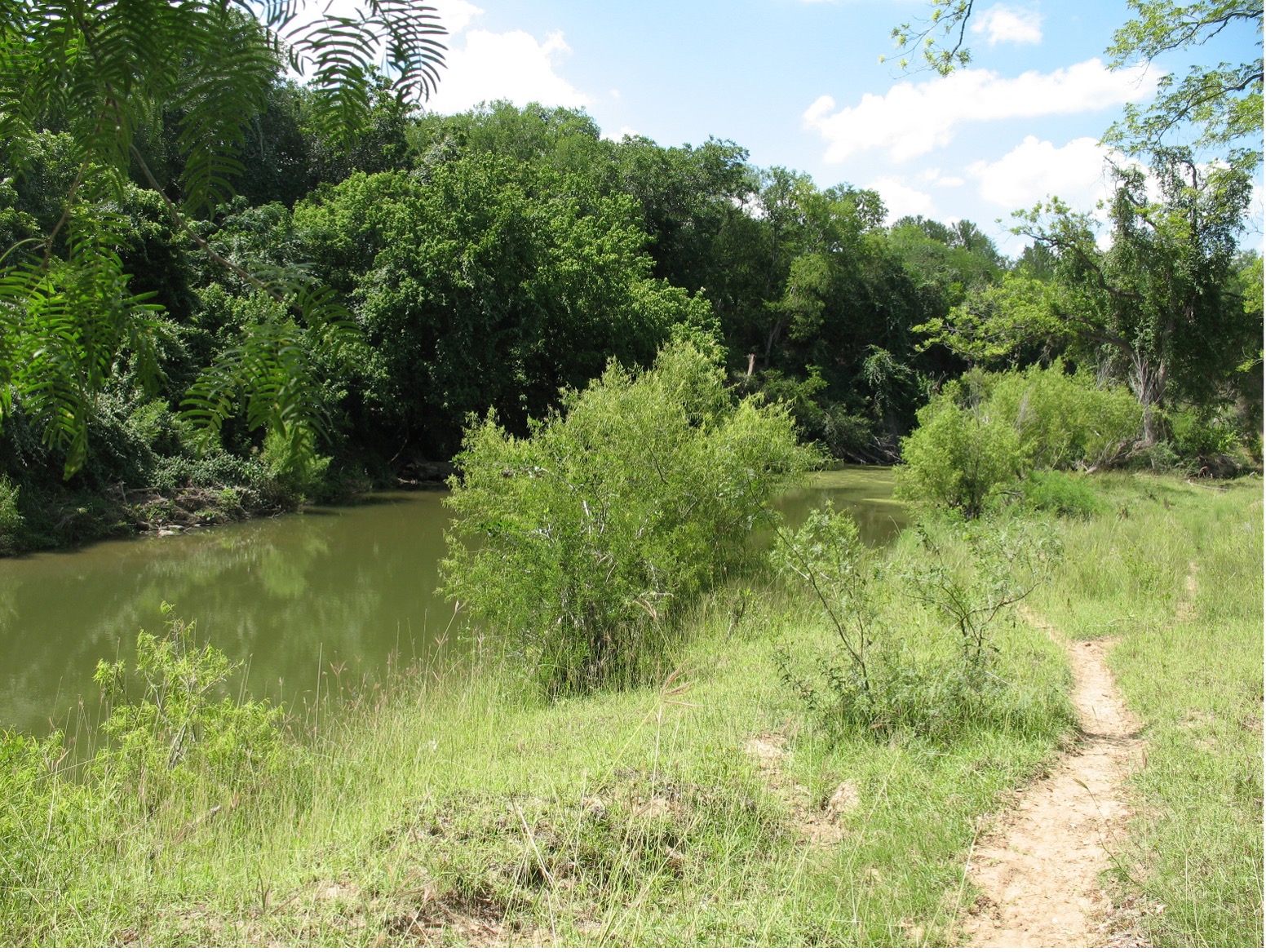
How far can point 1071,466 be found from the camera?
24297 millimetres

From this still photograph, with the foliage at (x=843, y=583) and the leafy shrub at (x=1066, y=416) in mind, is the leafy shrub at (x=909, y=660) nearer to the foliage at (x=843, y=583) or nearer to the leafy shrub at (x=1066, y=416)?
the foliage at (x=843, y=583)

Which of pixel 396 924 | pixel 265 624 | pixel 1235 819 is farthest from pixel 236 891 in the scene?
pixel 265 624

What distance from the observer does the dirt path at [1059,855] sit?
11.5ft

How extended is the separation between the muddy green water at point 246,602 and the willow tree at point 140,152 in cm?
621

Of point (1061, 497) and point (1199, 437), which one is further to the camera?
point (1199, 437)

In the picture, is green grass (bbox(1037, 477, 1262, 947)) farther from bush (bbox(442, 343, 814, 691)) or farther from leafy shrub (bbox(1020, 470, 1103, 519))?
bush (bbox(442, 343, 814, 691))

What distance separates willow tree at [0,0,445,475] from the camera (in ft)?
4.54

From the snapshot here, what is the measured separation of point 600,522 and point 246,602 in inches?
324

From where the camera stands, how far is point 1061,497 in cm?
1733

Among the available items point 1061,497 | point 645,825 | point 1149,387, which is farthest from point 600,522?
point 1149,387

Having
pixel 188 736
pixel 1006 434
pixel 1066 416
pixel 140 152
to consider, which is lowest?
pixel 188 736

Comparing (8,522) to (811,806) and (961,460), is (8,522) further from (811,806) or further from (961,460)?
(961,460)

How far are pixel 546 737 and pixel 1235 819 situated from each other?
398 centimetres

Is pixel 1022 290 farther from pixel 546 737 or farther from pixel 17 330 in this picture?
pixel 17 330
